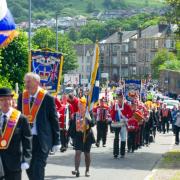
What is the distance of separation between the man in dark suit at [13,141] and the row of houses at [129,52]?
14550 cm

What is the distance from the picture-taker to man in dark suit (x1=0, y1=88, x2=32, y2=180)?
9.84m

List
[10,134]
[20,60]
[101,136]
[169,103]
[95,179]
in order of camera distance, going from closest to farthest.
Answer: [10,134]
[95,179]
[101,136]
[20,60]
[169,103]

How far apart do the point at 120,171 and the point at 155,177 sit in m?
1.49

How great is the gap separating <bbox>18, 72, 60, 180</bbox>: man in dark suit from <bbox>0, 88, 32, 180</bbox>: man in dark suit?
1480 millimetres

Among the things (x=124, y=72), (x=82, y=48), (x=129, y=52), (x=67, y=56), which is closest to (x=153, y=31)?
(x=129, y=52)

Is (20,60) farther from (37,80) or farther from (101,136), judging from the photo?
(37,80)

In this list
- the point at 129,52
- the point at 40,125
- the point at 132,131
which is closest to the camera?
the point at 40,125

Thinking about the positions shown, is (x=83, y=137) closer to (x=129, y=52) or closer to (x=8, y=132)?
(x=8, y=132)

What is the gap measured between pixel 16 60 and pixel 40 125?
1253 inches

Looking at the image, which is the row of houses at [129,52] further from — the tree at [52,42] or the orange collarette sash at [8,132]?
the orange collarette sash at [8,132]

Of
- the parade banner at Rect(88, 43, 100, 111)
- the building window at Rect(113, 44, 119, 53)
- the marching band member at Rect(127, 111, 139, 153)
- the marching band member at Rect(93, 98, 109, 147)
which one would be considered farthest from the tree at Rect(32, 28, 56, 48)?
the parade banner at Rect(88, 43, 100, 111)

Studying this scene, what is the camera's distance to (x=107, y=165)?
1883 centimetres

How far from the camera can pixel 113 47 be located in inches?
7136

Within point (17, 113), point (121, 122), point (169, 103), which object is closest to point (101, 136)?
point (121, 122)
